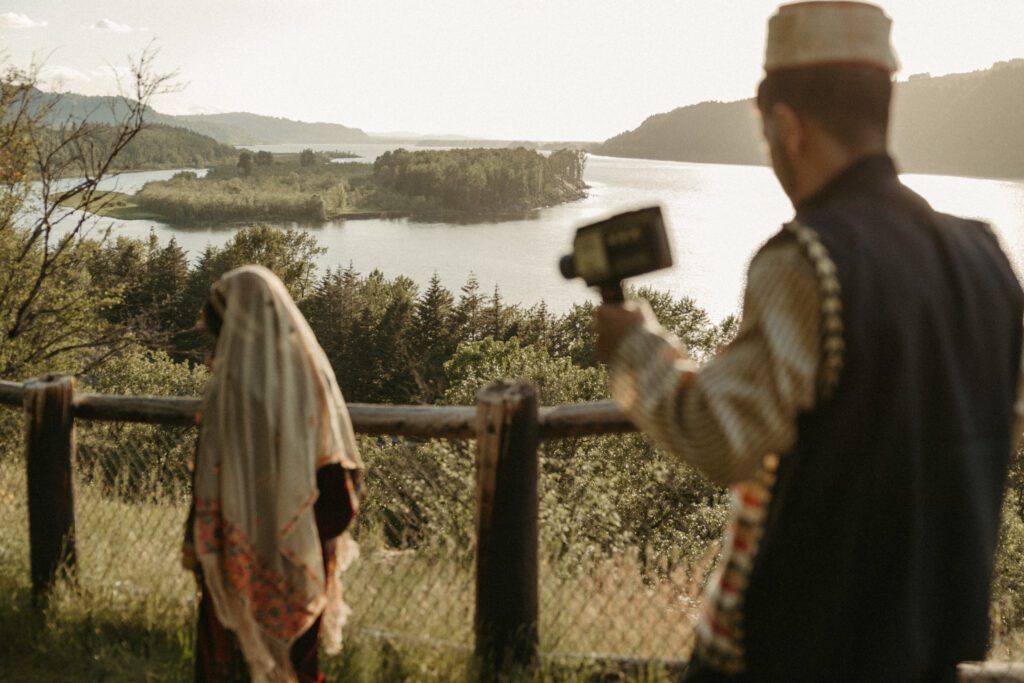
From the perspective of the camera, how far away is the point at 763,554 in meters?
1.54

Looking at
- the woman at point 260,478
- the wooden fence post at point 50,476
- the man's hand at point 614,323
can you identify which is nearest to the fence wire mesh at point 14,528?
the wooden fence post at point 50,476

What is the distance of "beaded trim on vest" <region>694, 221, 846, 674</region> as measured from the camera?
1.38m

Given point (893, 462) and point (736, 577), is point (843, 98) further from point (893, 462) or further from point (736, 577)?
point (736, 577)

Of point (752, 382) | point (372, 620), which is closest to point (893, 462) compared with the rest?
point (752, 382)

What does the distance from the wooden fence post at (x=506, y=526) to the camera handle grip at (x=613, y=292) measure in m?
1.60

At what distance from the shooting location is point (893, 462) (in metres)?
1.42

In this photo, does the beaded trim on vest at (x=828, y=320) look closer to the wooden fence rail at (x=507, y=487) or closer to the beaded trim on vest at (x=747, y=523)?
the beaded trim on vest at (x=747, y=523)

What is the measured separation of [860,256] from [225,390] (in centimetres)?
213

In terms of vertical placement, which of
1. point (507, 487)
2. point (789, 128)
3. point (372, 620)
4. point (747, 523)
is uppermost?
point (789, 128)

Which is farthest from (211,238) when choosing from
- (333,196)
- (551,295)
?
(551,295)

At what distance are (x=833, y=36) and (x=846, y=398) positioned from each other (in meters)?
0.63

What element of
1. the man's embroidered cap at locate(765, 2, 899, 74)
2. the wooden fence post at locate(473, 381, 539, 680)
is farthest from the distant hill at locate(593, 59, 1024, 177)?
the man's embroidered cap at locate(765, 2, 899, 74)

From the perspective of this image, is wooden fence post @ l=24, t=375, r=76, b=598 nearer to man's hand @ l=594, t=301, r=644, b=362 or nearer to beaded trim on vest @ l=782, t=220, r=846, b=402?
man's hand @ l=594, t=301, r=644, b=362

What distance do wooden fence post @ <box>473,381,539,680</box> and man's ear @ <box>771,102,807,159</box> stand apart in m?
1.82
